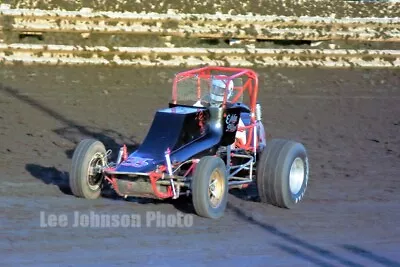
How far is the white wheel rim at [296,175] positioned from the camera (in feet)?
29.4

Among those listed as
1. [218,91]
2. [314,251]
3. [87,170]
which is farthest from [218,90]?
[314,251]

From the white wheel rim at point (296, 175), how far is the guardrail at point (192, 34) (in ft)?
19.6

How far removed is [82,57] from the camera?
14789mm

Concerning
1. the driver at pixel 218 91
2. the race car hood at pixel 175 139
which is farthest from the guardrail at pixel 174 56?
the race car hood at pixel 175 139

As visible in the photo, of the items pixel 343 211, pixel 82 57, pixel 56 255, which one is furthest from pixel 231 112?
pixel 82 57

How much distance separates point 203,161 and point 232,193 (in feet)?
4.69

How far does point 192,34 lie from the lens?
15.2 metres

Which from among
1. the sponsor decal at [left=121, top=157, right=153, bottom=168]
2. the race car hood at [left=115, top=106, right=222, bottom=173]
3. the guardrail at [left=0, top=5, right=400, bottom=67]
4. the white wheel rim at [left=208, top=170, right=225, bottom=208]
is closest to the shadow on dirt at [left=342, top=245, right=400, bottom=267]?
the white wheel rim at [left=208, top=170, right=225, bottom=208]

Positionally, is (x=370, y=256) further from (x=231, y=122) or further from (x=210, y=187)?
(x=231, y=122)

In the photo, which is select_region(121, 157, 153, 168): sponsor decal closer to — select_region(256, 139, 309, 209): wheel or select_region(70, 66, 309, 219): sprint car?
select_region(70, 66, 309, 219): sprint car

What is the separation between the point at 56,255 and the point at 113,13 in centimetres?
898

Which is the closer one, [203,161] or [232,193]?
[203,161]

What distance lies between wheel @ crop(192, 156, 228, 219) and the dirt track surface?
11 cm

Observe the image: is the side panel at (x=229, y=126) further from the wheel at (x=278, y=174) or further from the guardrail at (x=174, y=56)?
the guardrail at (x=174, y=56)
